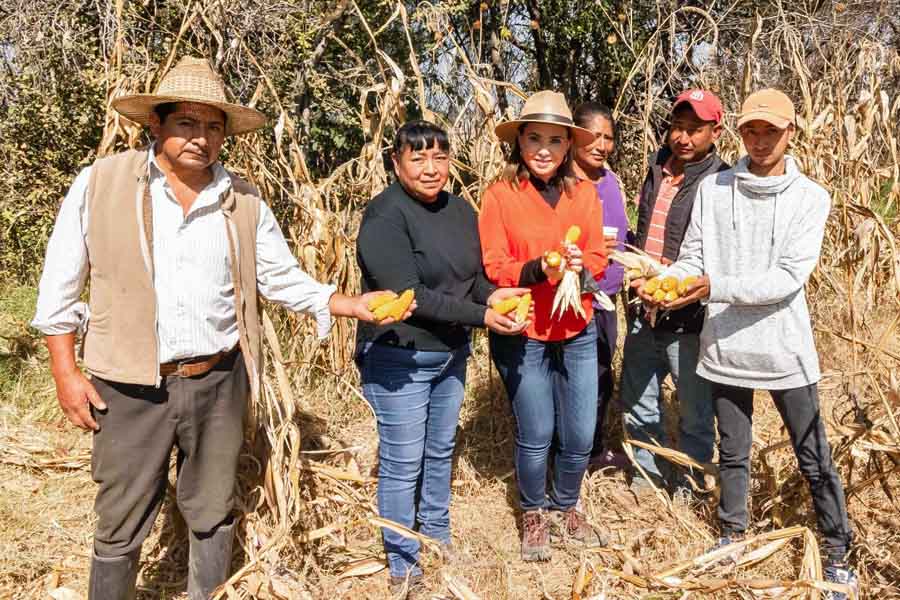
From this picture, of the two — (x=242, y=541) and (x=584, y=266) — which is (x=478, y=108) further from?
(x=242, y=541)

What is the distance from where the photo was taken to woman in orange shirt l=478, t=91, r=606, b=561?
2303mm

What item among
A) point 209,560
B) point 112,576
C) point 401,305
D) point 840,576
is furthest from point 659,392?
point 112,576

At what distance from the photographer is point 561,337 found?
2.39 m

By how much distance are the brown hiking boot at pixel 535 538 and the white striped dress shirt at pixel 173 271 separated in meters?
1.33

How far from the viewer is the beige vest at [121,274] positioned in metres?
1.76

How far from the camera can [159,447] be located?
191 centimetres

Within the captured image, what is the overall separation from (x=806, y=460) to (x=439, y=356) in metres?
1.23

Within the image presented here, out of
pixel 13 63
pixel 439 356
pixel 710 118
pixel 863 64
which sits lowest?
pixel 439 356

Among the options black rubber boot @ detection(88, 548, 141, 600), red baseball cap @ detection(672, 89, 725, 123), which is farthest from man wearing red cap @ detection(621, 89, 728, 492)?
black rubber boot @ detection(88, 548, 141, 600)

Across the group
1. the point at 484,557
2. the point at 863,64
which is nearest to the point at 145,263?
the point at 484,557

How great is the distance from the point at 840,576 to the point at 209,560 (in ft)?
6.57

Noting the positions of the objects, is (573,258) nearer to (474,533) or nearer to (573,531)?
(573,531)

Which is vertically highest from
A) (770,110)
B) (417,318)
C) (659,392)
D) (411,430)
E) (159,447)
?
(770,110)

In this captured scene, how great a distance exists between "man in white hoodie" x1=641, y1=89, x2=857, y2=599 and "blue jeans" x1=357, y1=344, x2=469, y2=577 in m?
0.74
